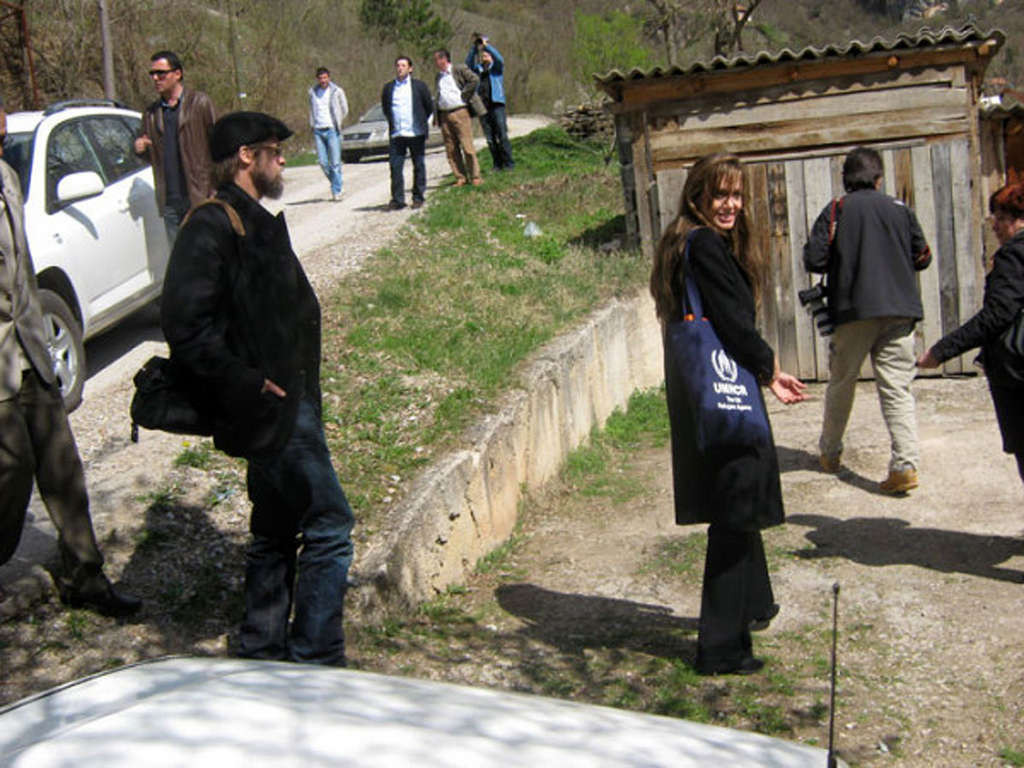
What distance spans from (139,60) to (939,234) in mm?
19024

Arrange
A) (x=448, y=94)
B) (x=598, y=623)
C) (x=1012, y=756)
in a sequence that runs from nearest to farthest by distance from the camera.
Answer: (x=1012, y=756) < (x=598, y=623) < (x=448, y=94)

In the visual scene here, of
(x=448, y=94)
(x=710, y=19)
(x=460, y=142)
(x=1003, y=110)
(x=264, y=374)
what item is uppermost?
(x=710, y=19)

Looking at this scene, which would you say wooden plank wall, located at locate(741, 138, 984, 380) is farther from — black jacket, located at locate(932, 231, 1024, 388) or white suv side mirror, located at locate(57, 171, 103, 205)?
white suv side mirror, located at locate(57, 171, 103, 205)

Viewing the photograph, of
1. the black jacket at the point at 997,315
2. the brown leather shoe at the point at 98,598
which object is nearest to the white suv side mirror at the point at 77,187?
the brown leather shoe at the point at 98,598

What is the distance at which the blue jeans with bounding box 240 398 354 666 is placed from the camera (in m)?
3.94

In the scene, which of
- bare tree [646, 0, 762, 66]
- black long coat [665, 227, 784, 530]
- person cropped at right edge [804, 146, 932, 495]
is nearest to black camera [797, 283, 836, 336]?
person cropped at right edge [804, 146, 932, 495]

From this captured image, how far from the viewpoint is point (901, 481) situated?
6957 mm

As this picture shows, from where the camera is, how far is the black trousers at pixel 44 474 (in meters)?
4.20

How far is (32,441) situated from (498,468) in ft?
9.57

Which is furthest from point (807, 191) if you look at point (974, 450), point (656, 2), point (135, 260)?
point (656, 2)

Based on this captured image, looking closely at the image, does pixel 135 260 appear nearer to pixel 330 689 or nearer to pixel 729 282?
pixel 729 282

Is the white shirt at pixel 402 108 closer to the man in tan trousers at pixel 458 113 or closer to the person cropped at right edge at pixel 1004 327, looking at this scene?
the man in tan trousers at pixel 458 113

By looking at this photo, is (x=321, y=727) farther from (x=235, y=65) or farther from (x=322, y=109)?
(x=235, y=65)

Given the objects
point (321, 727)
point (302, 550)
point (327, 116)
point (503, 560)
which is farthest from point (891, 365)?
point (327, 116)
